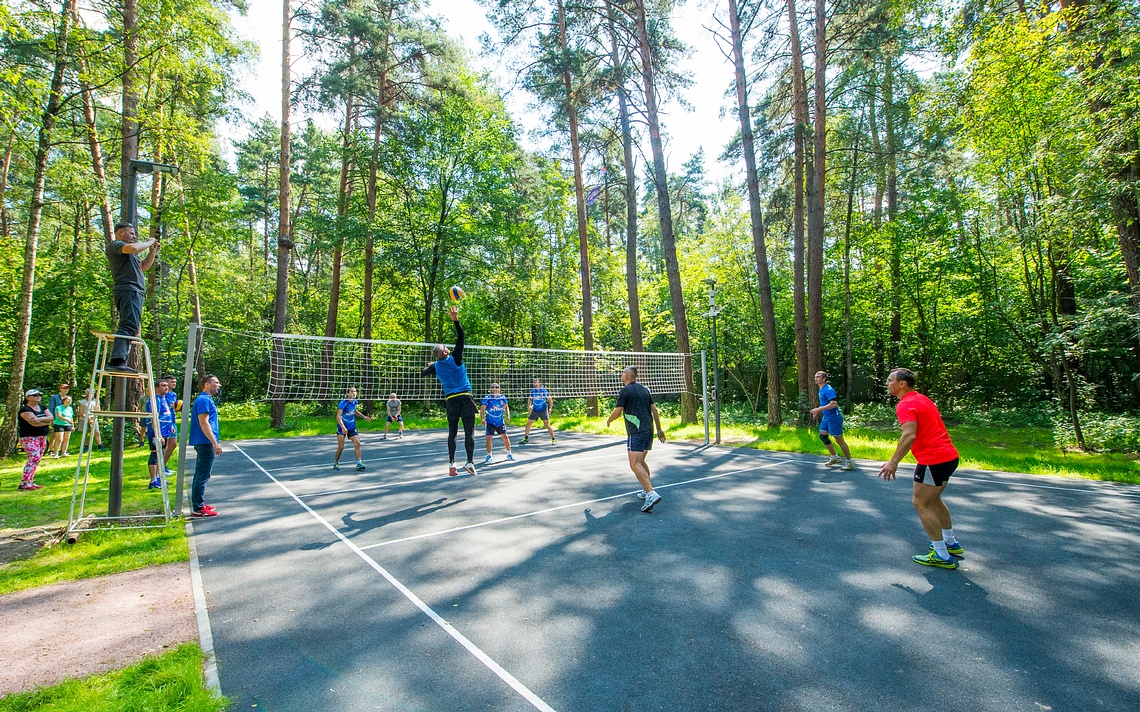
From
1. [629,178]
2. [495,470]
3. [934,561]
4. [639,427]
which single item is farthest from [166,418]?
[629,178]

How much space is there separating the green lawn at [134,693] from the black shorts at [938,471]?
212 inches

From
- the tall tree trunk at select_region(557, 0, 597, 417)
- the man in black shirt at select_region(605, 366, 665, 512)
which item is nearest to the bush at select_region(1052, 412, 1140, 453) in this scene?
the man in black shirt at select_region(605, 366, 665, 512)

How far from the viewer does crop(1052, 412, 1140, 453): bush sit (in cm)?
908

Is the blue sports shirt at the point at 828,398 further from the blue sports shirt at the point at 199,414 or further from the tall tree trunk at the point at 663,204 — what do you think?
the blue sports shirt at the point at 199,414

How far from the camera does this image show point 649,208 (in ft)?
104

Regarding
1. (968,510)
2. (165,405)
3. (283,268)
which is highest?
(283,268)

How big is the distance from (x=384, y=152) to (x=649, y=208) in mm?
17327

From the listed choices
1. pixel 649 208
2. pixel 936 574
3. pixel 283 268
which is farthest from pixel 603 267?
pixel 936 574

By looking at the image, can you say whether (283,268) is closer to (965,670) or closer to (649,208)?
(965,670)

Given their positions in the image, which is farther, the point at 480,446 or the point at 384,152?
the point at 384,152

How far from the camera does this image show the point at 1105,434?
9.28m

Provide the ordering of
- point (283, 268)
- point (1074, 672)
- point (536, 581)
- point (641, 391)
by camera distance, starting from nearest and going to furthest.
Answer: point (1074, 672)
point (536, 581)
point (641, 391)
point (283, 268)

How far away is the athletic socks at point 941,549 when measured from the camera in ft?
14.0

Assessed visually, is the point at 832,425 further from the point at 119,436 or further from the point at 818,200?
the point at 119,436
